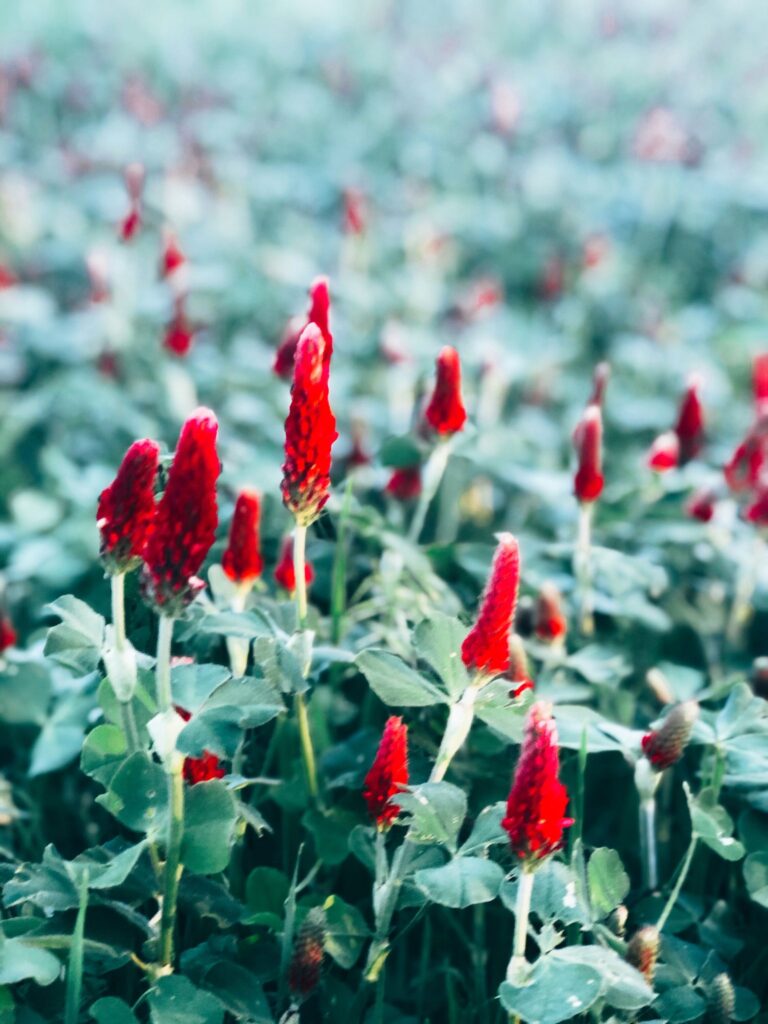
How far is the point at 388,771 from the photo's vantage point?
1.39 m

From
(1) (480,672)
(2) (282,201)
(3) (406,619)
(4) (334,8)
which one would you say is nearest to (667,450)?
(3) (406,619)

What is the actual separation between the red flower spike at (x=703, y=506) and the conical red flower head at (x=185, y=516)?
1.41m

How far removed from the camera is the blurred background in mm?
2951

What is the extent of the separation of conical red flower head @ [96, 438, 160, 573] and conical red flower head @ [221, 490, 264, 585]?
305 mm

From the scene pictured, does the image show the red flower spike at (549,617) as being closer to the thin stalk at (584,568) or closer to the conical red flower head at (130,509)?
the thin stalk at (584,568)

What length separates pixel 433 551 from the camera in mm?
2105

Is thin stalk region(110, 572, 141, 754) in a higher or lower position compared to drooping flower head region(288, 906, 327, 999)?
higher

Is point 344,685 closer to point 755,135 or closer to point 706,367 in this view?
point 706,367

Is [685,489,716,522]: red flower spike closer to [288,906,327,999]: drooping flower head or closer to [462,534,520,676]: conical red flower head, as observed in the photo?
[462,534,520,676]: conical red flower head

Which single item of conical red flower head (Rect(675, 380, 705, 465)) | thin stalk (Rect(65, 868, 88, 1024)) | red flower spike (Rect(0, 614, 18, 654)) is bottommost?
thin stalk (Rect(65, 868, 88, 1024))

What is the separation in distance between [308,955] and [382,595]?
792mm

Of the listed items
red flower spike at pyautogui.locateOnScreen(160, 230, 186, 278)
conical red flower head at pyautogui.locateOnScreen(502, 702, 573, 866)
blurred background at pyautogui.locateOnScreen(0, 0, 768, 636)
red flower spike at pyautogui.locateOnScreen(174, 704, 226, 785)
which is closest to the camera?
conical red flower head at pyautogui.locateOnScreen(502, 702, 573, 866)

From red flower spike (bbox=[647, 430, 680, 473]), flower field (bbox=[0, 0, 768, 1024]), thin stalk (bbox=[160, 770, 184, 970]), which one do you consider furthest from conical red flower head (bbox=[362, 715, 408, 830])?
red flower spike (bbox=[647, 430, 680, 473])

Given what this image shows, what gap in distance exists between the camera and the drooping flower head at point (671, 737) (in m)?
1.46
